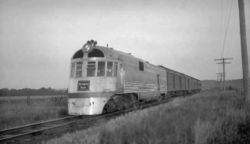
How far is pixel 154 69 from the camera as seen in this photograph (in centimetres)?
1739

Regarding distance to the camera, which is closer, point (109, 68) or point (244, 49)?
point (244, 49)

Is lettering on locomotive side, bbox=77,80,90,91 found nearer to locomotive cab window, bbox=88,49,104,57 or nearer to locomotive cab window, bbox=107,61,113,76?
locomotive cab window, bbox=107,61,113,76

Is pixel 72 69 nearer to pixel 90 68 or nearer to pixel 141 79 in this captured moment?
pixel 90 68

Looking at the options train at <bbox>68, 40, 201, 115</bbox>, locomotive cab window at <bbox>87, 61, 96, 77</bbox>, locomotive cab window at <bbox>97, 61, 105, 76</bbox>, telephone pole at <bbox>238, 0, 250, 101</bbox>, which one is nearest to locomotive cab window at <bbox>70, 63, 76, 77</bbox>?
train at <bbox>68, 40, 201, 115</bbox>

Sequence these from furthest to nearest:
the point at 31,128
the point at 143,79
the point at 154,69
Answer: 1. the point at 154,69
2. the point at 143,79
3. the point at 31,128

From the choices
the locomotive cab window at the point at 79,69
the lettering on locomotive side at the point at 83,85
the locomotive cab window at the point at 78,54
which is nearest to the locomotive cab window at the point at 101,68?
the lettering on locomotive side at the point at 83,85

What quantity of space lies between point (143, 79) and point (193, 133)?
9.56 metres

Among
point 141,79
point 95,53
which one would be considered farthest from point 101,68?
point 141,79

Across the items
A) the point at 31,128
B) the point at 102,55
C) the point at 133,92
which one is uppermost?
the point at 102,55

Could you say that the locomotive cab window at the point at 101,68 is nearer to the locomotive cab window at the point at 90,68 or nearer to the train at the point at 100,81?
the train at the point at 100,81

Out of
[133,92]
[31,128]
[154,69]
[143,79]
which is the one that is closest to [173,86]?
[154,69]

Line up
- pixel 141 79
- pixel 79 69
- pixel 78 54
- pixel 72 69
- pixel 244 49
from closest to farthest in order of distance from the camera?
pixel 244 49 < pixel 79 69 < pixel 72 69 < pixel 78 54 < pixel 141 79

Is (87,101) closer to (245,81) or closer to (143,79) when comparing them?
(143,79)

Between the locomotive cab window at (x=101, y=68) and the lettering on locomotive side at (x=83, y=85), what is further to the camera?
the locomotive cab window at (x=101, y=68)
